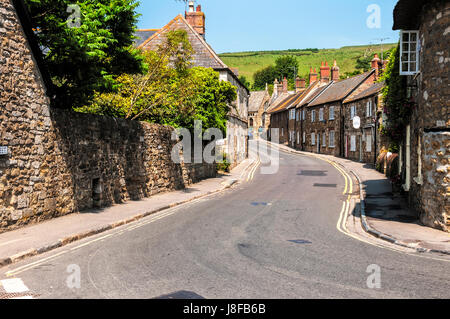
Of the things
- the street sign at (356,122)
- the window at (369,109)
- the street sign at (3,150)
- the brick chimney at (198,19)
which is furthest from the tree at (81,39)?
the street sign at (356,122)

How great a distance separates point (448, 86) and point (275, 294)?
853cm

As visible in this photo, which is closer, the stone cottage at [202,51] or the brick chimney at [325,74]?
the stone cottage at [202,51]

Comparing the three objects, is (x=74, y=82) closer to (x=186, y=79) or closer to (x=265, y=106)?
(x=186, y=79)

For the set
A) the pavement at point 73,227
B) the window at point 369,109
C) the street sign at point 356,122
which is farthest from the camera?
the street sign at point 356,122

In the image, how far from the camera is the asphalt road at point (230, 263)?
6195 millimetres

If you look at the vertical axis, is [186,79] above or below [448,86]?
above

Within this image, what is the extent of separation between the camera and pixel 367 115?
121ft

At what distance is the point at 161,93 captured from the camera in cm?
1973

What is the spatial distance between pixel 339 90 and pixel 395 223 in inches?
1513

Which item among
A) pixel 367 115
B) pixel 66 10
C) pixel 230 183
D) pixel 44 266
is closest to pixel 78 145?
pixel 66 10

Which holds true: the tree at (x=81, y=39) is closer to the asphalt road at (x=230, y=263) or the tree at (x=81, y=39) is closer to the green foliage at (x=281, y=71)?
the asphalt road at (x=230, y=263)

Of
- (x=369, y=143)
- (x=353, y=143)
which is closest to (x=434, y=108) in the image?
(x=369, y=143)

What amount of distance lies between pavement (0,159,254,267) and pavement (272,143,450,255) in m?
7.53

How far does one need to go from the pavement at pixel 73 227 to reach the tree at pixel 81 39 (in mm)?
3953
